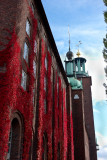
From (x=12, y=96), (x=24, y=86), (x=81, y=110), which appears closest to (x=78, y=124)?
(x=81, y=110)

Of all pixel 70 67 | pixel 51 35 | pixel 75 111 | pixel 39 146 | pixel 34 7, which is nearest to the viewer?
pixel 39 146

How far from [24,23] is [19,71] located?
363 centimetres

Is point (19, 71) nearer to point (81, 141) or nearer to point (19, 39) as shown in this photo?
point (19, 39)

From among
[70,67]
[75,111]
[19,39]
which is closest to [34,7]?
[19,39]

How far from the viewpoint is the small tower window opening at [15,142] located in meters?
10.2

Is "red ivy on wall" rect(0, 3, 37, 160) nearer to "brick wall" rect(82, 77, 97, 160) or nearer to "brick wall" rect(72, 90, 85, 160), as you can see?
"brick wall" rect(72, 90, 85, 160)

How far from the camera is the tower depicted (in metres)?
27.4

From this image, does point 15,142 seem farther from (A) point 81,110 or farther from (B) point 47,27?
(A) point 81,110

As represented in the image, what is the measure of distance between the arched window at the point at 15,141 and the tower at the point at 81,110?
1788 cm

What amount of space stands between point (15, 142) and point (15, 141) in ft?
0.17

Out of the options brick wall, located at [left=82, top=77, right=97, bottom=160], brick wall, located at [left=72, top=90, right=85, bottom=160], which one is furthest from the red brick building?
brick wall, located at [left=82, top=77, right=97, bottom=160]

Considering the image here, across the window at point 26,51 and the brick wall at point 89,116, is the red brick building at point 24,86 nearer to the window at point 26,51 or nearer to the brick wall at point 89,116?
the window at point 26,51

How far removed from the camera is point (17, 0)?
1269 cm

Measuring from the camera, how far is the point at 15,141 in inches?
414
